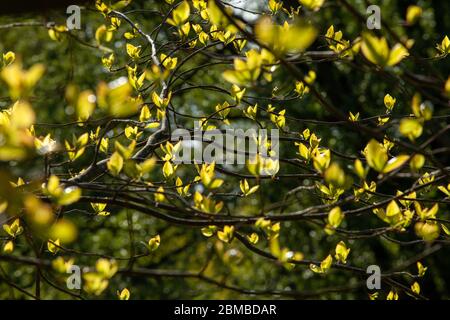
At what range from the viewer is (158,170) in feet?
23.9

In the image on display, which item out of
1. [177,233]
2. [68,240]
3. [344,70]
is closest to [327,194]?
[68,240]

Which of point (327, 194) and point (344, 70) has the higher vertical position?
point (344, 70)

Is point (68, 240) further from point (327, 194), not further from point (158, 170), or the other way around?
point (158, 170)

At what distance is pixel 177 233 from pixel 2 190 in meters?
7.70

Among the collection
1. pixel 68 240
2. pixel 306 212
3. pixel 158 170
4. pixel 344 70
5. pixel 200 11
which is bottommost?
pixel 68 240

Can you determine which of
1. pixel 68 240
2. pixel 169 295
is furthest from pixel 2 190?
pixel 169 295

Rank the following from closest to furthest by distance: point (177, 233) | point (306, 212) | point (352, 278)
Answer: point (306, 212), point (352, 278), point (177, 233)

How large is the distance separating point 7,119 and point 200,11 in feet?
3.27

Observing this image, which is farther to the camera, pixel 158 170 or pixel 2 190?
pixel 158 170
